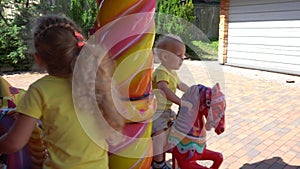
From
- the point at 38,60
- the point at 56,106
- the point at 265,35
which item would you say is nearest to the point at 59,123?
the point at 56,106

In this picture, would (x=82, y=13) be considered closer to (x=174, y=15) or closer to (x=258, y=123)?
(x=174, y=15)

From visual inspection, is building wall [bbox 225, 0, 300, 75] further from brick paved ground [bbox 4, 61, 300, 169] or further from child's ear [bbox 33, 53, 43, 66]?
child's ear [bbox 33, 53, 43, 66]

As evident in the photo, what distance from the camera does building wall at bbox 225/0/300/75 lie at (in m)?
8.79

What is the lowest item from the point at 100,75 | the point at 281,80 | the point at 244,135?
the point at 281,80

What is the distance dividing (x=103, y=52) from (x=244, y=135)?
3466mm

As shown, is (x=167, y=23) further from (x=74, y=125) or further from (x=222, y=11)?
(x=74, y=125)

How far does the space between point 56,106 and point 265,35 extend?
30.8 feet

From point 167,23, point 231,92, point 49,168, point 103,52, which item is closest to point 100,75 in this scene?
point 103,52

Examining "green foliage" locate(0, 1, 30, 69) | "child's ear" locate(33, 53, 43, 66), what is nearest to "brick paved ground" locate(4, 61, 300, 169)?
"child's ear" locate(33, 53, 43, 66)

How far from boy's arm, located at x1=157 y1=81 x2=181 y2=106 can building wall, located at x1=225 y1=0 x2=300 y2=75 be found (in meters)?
7.69

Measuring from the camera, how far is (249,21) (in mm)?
10070

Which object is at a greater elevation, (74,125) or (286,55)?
(74,125)

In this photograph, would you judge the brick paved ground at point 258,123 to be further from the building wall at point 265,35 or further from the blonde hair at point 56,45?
the blonde hair at point 56,45

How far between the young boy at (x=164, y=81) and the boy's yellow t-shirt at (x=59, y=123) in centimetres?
83
